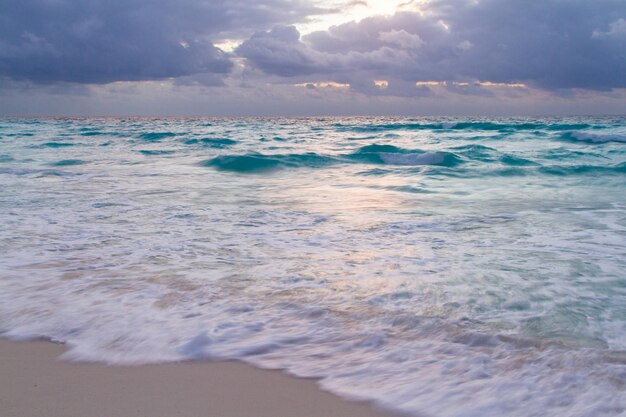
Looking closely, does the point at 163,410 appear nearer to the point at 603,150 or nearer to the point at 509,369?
the point at 509,369

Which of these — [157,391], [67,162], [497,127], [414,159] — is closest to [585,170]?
[414,159]

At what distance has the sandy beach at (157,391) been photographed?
2225 millimetres

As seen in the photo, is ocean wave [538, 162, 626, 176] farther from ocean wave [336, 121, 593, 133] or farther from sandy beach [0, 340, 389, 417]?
ocean wave [336, 121, 593, 133]

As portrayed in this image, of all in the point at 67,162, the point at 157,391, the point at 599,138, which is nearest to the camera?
the point at 157,391

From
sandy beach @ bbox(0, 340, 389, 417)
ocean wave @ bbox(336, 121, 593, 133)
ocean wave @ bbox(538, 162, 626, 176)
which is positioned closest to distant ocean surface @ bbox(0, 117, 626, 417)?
sandy beach @ bbox(0, 340, 389, 417)

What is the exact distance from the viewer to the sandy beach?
2225 mm

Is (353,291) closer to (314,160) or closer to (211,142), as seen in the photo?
(314,160)

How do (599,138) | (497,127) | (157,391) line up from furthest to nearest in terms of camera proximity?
(497,127) < (599,138) < (157,391)

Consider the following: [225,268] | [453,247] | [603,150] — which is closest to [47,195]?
[225,268]

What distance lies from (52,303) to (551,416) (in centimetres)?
302

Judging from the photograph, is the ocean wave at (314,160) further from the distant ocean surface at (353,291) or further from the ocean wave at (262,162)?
the distant ocean surface at (353,291)

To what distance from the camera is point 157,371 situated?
8.42 feet

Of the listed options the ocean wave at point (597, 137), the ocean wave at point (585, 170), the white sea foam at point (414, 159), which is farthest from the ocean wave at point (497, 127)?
the ocean wave at point (585, 170)

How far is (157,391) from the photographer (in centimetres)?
238
